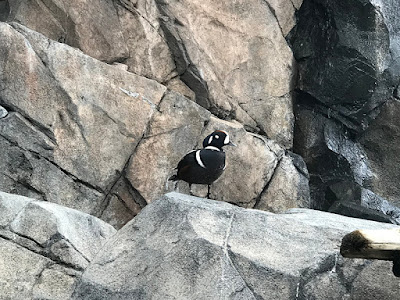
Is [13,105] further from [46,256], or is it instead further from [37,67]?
[46,256]

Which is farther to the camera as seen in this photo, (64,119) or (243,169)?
(243,169)

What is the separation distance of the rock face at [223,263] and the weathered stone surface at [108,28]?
4425 millimetres

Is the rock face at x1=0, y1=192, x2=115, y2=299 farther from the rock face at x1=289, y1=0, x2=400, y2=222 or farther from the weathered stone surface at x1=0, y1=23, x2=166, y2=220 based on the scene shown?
the rock face at x1=289, y1=0, x2=400, y2=222

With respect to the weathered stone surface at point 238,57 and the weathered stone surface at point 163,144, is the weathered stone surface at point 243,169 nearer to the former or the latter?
the weathered stone surface at point 163,144

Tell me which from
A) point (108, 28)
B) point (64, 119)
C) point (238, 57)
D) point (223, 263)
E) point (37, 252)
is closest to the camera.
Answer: point (223, 263)

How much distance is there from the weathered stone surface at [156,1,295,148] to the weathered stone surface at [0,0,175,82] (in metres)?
0.22

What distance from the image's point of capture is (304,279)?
197 inches

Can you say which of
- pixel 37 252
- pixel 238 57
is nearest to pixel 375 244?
pixel 37 252

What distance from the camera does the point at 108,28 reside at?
369 inches

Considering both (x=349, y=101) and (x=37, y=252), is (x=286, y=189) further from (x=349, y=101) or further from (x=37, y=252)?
(x=37, y=252)

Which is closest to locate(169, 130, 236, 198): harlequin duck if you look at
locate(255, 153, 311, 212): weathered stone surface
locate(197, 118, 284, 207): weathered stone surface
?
locate(197, 118, 284, 207): weathered stone surface

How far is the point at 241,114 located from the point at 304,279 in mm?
5576

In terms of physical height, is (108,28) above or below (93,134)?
above

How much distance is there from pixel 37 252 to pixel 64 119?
259 cm
